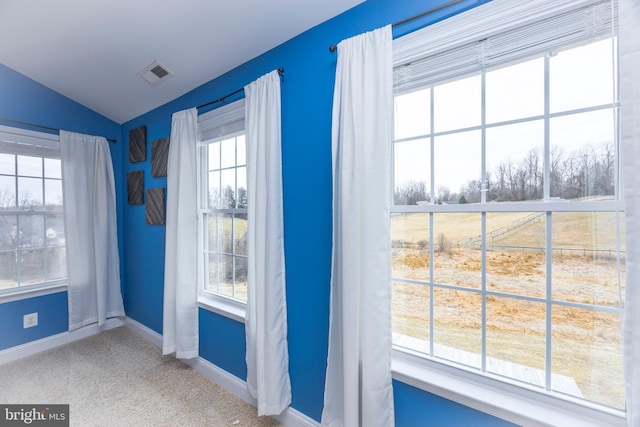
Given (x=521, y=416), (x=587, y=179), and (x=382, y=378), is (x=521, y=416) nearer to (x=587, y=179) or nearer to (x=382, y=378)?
(x=382, y=378)

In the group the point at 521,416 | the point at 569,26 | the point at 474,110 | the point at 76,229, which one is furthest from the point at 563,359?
the point at 76,229

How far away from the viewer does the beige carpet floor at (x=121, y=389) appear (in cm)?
180

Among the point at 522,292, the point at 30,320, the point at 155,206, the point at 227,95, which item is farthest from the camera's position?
the point at 155,206

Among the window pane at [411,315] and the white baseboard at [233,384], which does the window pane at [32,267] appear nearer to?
the white baseboard at [233,384]

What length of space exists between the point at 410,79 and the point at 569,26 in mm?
561

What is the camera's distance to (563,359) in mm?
1025

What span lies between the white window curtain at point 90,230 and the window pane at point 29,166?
20 cm

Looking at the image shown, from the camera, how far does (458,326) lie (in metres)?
1.24

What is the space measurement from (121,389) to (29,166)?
222cm

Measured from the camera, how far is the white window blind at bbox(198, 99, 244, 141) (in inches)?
80.2

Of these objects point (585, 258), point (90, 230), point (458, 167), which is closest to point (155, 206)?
point (90, 230)

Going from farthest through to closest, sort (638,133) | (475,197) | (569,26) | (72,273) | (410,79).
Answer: (72,273) → (410,79) → (475,197) → (569,26) → (638,133)

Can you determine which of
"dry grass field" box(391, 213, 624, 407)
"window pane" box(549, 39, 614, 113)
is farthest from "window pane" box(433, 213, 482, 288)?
"window pane" box(549, 39, 614, 113)

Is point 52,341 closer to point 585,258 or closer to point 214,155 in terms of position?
point 214,155
